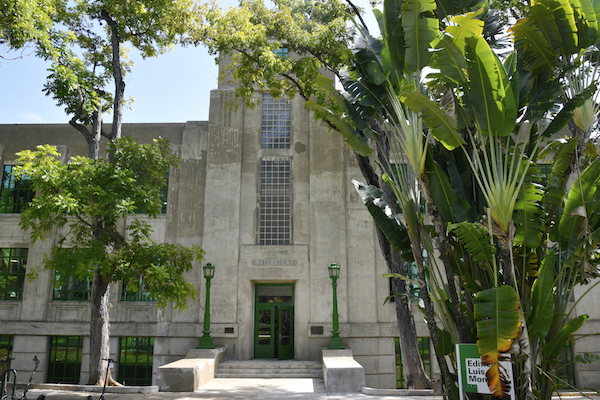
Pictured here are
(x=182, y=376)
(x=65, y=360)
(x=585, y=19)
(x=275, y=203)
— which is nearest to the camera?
(x=585, y=19)

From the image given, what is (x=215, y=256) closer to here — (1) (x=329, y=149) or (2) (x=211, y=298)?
(2) (x=211, y=298)

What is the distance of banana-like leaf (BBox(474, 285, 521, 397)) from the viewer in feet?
Result: 21.8

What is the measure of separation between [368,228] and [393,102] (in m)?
13.3

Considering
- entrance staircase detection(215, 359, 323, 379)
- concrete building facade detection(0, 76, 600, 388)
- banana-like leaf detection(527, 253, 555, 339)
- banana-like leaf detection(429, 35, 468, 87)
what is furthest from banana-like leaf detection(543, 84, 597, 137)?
concrete building facade detection(0, 76, 600, 388)

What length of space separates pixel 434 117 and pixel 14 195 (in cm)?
2206

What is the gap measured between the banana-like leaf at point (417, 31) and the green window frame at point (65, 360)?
1949 centimetres

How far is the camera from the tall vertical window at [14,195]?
74.9 feet

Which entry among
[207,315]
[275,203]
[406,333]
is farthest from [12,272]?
[406,333]

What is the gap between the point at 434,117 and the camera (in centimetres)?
768

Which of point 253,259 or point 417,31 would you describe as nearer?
point 417,31

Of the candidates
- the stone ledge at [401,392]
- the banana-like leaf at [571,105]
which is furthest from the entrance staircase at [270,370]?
the banana-like leaf at [571,105]

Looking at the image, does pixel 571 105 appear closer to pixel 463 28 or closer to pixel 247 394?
pixel 463 28

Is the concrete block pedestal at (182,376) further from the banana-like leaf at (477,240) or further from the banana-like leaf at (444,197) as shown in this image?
the banana-like leaf at (477,240)

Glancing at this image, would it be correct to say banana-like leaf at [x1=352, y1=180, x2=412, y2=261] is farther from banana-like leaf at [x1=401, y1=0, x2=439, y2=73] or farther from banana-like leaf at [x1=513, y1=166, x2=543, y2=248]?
banana-like leaf at [x1=401, y1=0, x2=439, y2=73]
